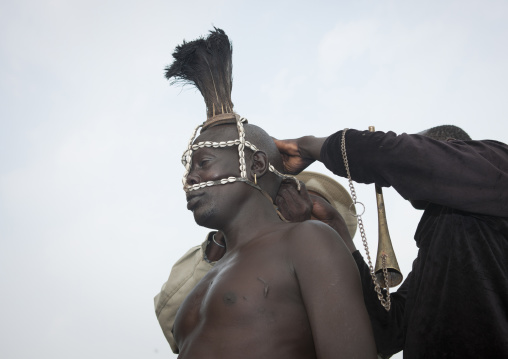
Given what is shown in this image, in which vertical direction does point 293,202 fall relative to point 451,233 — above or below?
above

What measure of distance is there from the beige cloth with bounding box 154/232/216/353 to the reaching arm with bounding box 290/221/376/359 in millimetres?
1556

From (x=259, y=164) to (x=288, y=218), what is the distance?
49cm

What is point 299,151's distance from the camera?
362 centimetres

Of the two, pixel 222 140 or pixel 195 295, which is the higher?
pixel 222 140

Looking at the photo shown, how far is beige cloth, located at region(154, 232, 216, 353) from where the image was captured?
4.33m

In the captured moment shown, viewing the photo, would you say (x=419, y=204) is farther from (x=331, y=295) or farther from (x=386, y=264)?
(x=331, y=295)

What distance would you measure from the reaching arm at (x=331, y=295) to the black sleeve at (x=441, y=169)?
49 cm

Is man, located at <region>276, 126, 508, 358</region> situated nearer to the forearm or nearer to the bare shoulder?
the forearm

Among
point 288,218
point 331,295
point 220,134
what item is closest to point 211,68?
point 220,134

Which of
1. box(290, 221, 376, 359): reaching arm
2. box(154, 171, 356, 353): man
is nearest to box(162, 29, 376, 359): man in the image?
box(290, 221, 376, 359): reaching arm

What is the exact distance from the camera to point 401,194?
2.89m

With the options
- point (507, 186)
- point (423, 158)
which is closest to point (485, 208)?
point (507, 186)

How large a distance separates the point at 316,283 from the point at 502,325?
90cm

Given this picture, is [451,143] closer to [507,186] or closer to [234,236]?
[507,186]
